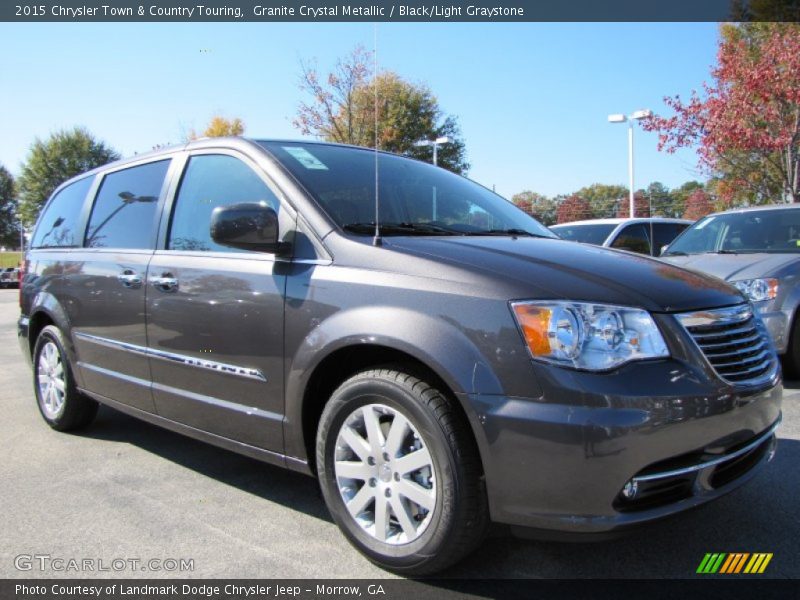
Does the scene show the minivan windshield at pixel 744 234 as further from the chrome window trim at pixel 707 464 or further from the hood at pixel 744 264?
the chrome window trim at pixel 707 464

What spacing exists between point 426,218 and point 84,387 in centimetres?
260

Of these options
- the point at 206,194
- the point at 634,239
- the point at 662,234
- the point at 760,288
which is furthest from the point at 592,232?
the point at 206,194

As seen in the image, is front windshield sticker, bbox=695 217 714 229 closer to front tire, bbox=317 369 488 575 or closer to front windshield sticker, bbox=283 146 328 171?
front windshield sticker, bbox=283 146 328 171

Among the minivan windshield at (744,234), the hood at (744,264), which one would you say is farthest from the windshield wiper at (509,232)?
the minivan windshield at (744,234)

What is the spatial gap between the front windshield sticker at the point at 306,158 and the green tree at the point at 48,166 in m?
44.5

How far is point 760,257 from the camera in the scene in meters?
5.77

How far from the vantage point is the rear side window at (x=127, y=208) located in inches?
142

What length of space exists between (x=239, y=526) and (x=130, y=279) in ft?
4.96

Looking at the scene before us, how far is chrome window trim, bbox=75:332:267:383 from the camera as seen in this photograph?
2.80 meters

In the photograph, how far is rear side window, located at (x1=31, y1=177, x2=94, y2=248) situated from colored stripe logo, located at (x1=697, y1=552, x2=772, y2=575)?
13.3 feet

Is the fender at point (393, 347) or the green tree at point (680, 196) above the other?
the green tree at point (680, 196)

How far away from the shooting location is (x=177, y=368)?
317cm

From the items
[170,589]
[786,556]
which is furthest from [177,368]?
[786,556]

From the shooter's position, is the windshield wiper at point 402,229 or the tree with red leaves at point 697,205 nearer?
the windshield wiper at point 402,229
